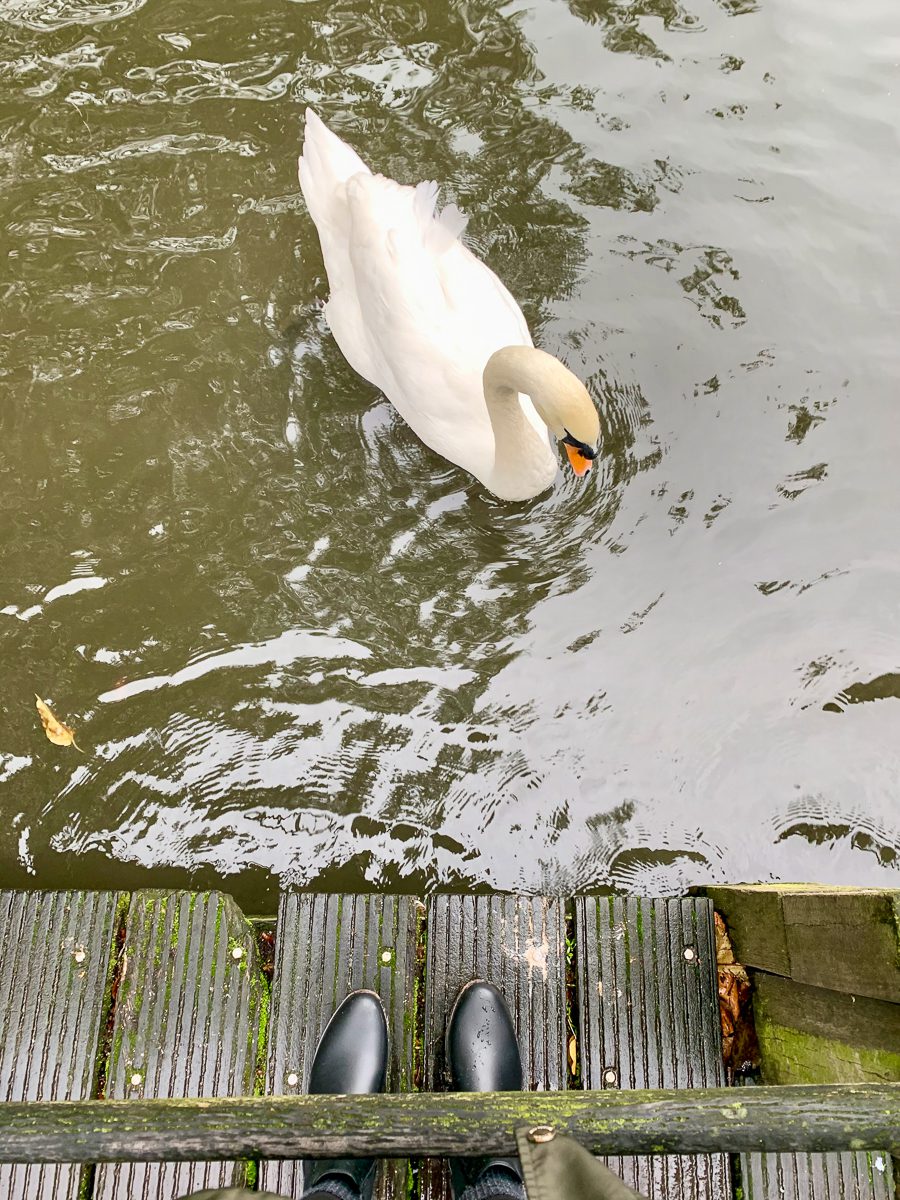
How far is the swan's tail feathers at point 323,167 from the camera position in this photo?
3502mm

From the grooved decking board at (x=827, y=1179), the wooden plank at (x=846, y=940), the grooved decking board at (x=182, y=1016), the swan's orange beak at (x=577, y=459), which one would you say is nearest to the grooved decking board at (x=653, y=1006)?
the grooved decking board at (x=827, y=1179)

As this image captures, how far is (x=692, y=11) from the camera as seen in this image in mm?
4445

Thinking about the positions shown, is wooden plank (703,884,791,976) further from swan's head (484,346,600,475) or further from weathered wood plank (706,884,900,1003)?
swan's head (484,346,600,475)

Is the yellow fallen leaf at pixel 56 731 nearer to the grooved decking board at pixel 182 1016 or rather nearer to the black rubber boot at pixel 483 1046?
the grooved decking board at pixel 182 1016

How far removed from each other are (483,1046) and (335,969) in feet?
1.65

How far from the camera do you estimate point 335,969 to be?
256 cm

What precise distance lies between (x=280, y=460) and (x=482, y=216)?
1641 mm

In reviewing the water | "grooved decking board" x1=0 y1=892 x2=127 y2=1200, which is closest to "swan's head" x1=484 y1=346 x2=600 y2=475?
the water

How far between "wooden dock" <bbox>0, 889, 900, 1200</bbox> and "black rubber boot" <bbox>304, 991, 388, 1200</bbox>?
4 centimetres

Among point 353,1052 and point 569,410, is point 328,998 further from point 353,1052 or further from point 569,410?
A: point 569,410

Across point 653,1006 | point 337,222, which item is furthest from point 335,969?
point 337,222

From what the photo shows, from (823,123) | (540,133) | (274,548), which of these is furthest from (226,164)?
(823,123)

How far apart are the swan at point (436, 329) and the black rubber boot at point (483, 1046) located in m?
1.78

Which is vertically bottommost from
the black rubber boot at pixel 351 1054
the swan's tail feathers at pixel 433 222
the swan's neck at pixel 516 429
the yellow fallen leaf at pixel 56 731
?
the black rubber boot at pixel 351 1054
